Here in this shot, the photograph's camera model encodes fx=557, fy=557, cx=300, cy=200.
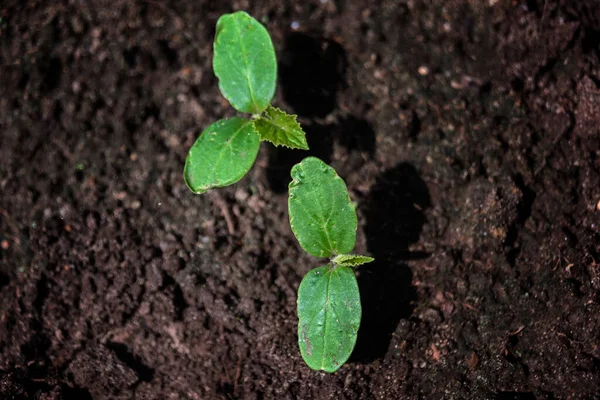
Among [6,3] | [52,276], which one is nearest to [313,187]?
[52,276]

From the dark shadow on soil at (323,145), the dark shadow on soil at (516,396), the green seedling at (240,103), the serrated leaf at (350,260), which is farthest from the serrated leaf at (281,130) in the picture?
the dark shadow on soil at (516,396)

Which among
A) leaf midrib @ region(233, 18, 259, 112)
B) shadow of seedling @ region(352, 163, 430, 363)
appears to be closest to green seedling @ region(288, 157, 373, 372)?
shadow of seedling @ region(352, 163, 430, 363)

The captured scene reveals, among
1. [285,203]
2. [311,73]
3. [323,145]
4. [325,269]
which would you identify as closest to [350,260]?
[325,269]

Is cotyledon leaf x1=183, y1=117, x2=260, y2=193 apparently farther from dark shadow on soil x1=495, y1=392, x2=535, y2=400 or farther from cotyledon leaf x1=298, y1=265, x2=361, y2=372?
dark shadow on soil x1=495, y1=392, x2=535, y2=400

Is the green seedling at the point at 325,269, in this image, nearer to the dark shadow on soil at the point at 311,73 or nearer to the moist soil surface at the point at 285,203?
the moist soil surface at the point at 285,203

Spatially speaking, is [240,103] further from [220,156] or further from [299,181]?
[299,181]
